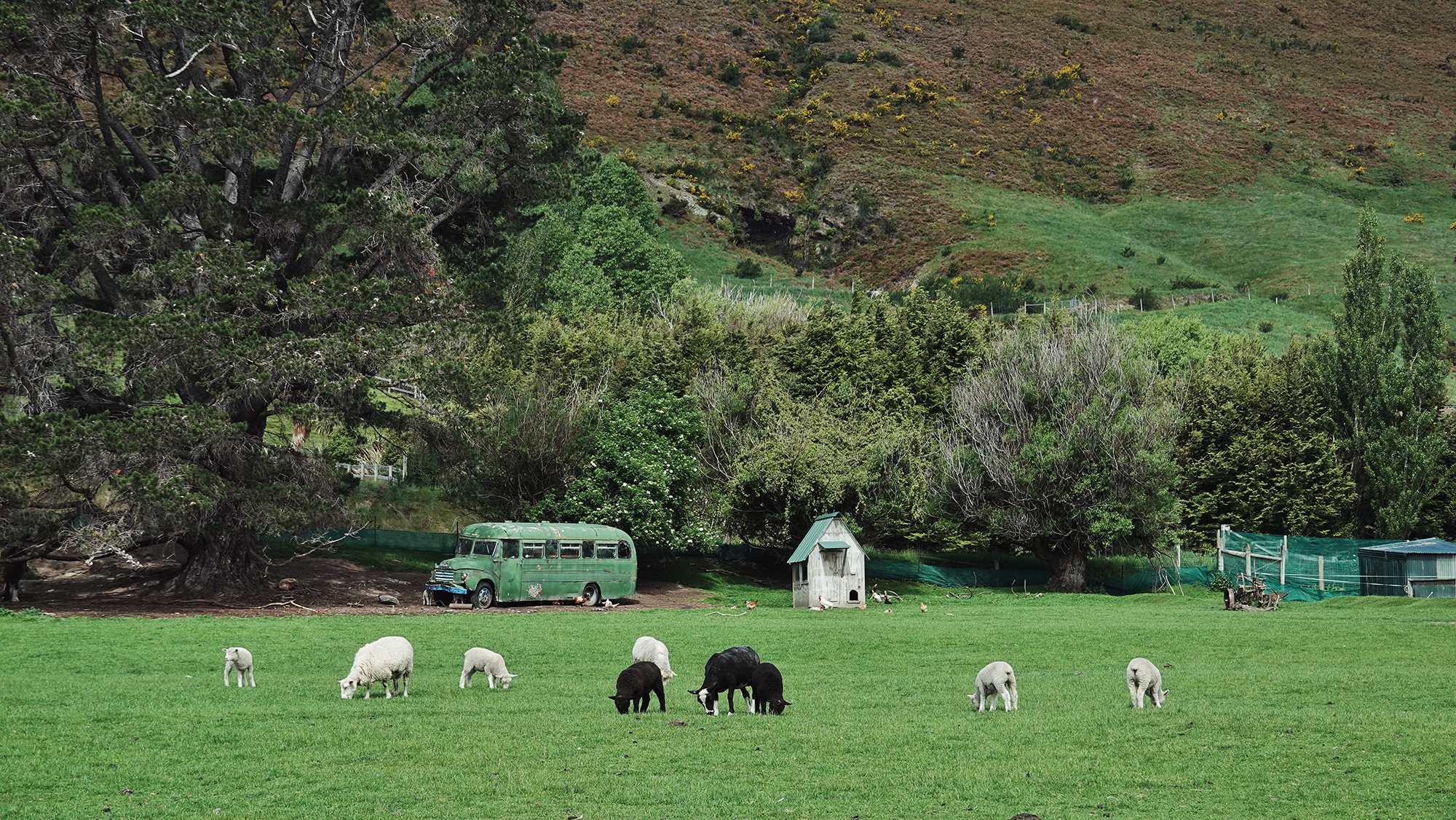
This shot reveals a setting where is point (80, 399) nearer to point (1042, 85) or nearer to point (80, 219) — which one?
point (80, 219)

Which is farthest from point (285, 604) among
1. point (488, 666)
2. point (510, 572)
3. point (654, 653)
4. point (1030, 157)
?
point (1030, 157)

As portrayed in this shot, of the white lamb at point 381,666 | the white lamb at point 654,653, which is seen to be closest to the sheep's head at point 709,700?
the white lamb at point 654,653

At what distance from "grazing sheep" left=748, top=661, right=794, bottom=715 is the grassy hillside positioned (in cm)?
10008

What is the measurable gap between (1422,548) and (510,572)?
35912mm

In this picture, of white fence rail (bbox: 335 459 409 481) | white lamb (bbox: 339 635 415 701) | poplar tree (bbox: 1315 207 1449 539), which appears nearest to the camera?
white lamb (bbox: 339 635 415 701)

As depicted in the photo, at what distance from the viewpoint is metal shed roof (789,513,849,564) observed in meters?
A: 45.5

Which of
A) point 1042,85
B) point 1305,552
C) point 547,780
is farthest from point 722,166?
point 547,780

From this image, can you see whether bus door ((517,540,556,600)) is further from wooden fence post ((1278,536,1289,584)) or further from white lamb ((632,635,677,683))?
wooden fence post ((1278,536,1289,584))

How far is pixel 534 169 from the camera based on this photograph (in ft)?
137

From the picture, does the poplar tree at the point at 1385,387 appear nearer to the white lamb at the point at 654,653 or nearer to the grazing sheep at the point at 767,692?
the white lamb at the point at 654,653

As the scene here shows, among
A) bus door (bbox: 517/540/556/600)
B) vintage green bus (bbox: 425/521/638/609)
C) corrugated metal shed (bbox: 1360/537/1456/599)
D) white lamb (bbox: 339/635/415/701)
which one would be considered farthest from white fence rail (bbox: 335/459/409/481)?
corrugated metal shed (bbox: 1360/537/1456/599)

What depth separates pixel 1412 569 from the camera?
157 ft

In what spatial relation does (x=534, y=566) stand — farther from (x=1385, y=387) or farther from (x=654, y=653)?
(x=1385, y=387)

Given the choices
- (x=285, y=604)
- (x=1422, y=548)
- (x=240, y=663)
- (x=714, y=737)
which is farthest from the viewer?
(x=1422, y=548)
